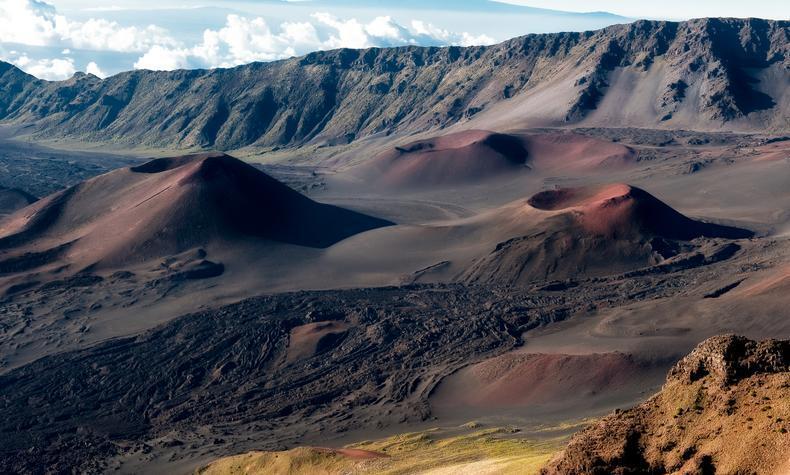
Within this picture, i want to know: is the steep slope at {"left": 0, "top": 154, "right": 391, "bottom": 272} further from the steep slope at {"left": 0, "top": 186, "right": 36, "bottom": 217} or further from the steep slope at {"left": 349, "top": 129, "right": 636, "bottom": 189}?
the steep slope at {"left": 349, "top": 129, "right": 636, "bottom": 189}

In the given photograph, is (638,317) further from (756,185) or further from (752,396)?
(756,185)

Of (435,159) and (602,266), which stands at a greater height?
(435,159)

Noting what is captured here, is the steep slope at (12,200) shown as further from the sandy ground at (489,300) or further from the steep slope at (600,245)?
the steep slope at (600,245)

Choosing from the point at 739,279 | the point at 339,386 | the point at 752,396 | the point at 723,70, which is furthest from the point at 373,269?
the point at 723,70

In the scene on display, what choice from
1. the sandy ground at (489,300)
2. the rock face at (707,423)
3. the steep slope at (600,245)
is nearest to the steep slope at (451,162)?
the sandy ground at (489,300)

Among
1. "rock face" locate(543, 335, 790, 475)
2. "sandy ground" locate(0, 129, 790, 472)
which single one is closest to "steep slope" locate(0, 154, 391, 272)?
"sandy ground" locate(0, 129, 790, 472)

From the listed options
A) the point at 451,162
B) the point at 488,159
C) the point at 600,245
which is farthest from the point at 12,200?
the point at 600,245

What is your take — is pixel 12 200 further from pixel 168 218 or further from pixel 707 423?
pixel 707 423
